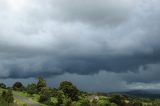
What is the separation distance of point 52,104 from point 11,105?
28.6 metres

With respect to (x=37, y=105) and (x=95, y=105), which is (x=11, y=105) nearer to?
(x=37, y=105)

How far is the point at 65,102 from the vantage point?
197 m

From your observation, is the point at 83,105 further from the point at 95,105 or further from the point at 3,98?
the point at 3,98

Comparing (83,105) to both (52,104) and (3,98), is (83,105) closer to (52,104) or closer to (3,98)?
(52,104)

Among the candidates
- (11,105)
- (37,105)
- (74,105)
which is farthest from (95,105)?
(11,105)

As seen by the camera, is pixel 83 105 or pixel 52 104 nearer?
pixel 83 105

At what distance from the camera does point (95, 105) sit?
199 m

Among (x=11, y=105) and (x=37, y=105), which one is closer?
(x=11, y=105)

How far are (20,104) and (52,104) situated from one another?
18658 mm

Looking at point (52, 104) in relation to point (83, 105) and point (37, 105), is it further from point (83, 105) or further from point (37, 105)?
point (83, 105)

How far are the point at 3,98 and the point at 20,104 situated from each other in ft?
35.5

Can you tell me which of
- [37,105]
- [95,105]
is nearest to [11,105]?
[37,105]

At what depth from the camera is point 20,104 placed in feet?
617

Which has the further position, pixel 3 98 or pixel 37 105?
pixel 37 105
